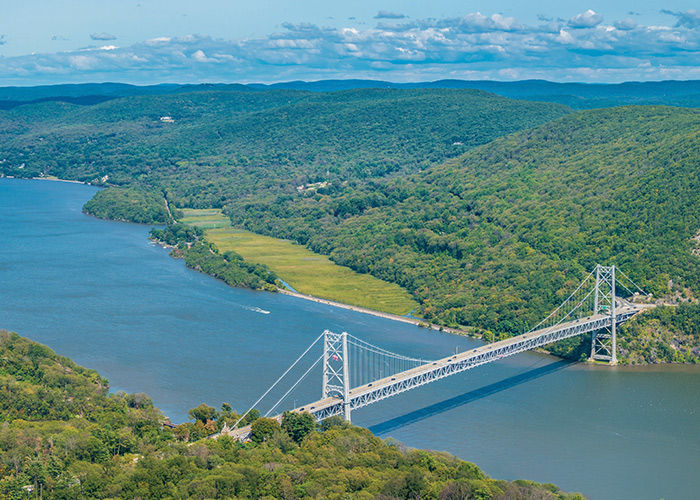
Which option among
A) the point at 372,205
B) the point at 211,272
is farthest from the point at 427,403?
the point at 372,205

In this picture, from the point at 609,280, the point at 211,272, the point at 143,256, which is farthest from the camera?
the point at 143,256

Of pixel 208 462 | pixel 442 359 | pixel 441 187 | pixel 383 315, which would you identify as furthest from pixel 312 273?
pixel 208 462

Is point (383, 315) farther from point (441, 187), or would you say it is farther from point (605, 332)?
point (441, 187)

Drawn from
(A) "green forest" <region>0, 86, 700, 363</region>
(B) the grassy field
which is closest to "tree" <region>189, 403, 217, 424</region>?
(A) "green forest" <region>0, 86, 700, 363</region>

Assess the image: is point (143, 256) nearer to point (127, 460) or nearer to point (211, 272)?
point (211, 272)

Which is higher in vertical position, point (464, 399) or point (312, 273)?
point (464, 399)

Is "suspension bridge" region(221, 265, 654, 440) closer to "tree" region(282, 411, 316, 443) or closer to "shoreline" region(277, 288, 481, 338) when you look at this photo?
"tree" region(282, 411, 316, 443)
